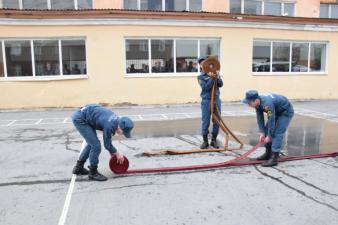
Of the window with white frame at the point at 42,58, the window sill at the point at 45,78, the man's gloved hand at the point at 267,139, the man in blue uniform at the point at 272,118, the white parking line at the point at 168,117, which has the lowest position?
the white parking line at the point at 168,117

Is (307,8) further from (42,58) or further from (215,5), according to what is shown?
(42,58)

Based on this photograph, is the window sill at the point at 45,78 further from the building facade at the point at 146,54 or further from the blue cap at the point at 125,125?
the blue cap at the point at 125,125

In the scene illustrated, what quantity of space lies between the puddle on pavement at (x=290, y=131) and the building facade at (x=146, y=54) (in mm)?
3876

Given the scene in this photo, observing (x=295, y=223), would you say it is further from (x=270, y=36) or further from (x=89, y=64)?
(x=270, y=36)

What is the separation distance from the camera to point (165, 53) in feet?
48.1

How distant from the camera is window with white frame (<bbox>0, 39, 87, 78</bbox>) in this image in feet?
44.9

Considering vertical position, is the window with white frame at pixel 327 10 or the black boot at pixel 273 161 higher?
the window with white frame at pixel 327 10

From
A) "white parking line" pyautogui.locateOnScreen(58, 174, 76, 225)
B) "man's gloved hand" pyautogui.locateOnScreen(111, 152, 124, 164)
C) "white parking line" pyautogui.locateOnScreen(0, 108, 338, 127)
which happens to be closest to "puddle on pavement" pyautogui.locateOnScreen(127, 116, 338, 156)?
"white parking line" pyautogui.locateOnScreen(0, 108, 338, 127)

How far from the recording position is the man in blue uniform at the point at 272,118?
6008 millimetres

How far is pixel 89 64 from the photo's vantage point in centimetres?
1380

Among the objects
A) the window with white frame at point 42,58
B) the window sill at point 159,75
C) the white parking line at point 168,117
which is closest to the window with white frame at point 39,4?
the window with white frame at point 42,58

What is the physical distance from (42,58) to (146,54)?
4103 millimetres

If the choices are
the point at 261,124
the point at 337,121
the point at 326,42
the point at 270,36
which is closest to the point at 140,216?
the point at 261,124

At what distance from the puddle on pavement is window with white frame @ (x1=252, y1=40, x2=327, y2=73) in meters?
4.91
